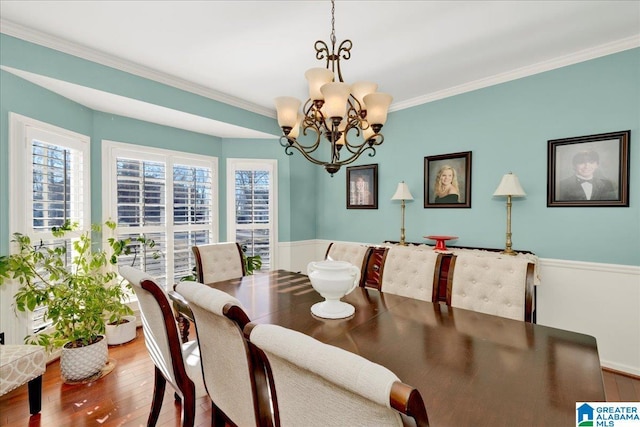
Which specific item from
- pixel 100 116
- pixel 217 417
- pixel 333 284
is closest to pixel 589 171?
pixel 333 284

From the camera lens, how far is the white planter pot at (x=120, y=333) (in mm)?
3020

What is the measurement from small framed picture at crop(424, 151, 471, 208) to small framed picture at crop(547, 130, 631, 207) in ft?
2.38

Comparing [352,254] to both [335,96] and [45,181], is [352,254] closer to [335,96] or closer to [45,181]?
[335,96]

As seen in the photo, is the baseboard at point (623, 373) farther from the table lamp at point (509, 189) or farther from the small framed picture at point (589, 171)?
the small framed picture at point (589, 171)

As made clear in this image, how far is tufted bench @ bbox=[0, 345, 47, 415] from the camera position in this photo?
1825mm

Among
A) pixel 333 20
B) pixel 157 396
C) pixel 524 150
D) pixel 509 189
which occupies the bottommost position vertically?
pixel 157 396

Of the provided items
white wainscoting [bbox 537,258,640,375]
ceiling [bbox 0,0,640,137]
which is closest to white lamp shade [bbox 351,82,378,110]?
ceiling [bbox 0,0,640,137]

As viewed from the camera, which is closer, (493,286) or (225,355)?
(225,355)

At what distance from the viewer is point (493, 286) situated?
1826mm

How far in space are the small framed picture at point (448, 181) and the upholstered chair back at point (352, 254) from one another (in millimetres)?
1363

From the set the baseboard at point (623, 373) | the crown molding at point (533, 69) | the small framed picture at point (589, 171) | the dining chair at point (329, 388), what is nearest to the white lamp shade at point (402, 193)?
the crown molding at point (533, 69)

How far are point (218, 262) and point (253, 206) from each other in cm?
164

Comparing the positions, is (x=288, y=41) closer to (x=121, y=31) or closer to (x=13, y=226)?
(x=121, y=31)

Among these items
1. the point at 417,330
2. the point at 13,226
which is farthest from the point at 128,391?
the point at 417,330
